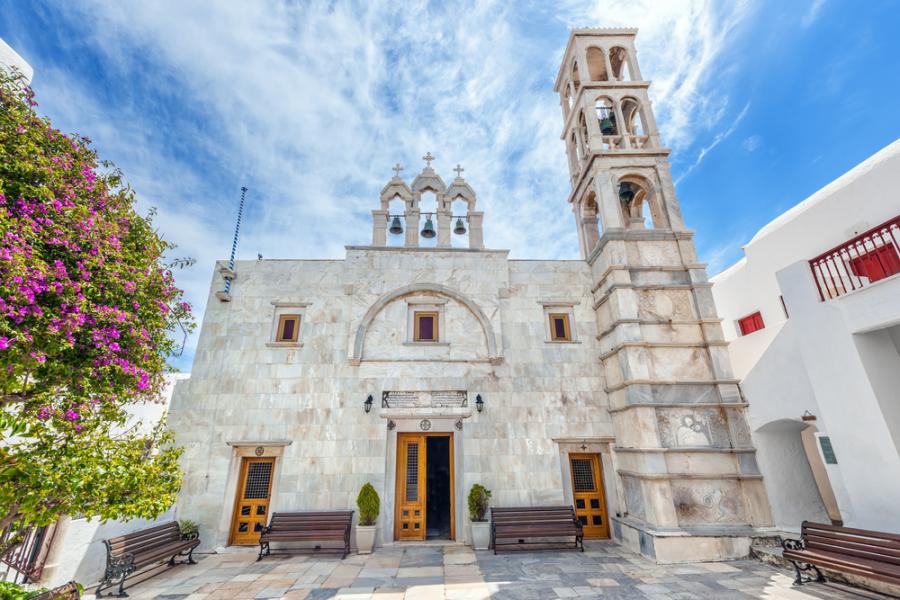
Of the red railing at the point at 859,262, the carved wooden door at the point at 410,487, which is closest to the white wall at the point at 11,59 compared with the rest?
the carved wooden door at the point at 410,487

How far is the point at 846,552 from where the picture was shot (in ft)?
20.1

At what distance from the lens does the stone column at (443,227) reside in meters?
12.2

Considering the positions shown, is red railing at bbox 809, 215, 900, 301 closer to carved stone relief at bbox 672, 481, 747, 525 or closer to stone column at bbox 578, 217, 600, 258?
carved stone relief at bbox 672, 481, 747, 525

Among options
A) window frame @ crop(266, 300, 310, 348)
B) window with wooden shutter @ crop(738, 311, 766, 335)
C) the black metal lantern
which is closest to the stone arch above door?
window frame @ crop(266, 300, 310, 348)

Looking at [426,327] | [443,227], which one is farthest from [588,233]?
[426,327]

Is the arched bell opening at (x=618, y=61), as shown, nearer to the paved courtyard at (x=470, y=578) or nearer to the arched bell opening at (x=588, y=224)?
the arched bell opening at (x=588, y=224)

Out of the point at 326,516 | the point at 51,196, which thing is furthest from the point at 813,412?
the point at 51,196

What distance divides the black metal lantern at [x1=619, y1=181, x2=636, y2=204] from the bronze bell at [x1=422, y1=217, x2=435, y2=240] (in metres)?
6.98

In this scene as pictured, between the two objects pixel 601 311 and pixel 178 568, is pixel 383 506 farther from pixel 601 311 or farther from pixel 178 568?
pixel 601 311

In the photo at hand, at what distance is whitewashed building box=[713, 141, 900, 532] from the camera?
21.6 feet

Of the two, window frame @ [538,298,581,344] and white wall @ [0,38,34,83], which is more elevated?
white wall @ [0,38,34,83]

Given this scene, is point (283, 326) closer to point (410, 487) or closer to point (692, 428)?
point (410, 487)

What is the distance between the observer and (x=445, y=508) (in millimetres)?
10141

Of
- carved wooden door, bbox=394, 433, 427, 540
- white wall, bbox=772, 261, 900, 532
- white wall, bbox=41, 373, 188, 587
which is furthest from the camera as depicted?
carved wooden door, bbox=394, 433, 427, 540
